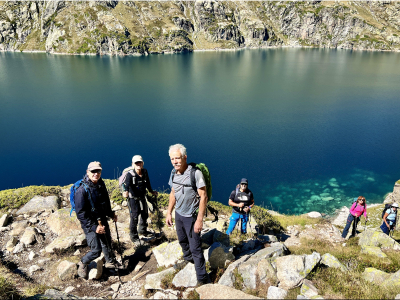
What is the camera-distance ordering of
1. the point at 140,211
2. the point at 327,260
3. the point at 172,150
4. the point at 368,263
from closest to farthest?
1. the point at 172,150
2. the point at 327,260
3. the point at 368,263
4. the point at 140,211

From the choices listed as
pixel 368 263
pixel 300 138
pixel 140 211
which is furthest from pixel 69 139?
pixel 368 263

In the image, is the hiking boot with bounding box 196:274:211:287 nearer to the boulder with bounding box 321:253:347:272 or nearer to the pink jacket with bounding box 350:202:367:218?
the boulder with bounding box 321:253:347:272

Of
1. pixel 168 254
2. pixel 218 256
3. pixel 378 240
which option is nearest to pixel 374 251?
pixel 378 240

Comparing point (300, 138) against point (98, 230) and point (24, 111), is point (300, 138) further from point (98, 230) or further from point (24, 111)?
point (24, 111)

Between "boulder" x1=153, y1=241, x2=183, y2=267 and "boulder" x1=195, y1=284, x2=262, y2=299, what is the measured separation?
5.05ft

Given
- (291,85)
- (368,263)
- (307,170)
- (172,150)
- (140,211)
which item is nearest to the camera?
(172,150)

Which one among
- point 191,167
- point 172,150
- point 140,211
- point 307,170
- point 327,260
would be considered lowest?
point 307,170

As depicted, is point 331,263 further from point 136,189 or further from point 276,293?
point 136,189

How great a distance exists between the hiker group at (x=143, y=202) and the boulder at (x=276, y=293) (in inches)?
55.0

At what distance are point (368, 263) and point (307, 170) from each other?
81.4 ft

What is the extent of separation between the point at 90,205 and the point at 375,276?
24.7ft

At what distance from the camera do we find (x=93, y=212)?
5918 millimetres

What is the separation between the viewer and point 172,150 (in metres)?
4.78

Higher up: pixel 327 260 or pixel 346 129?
pixel 327 260
